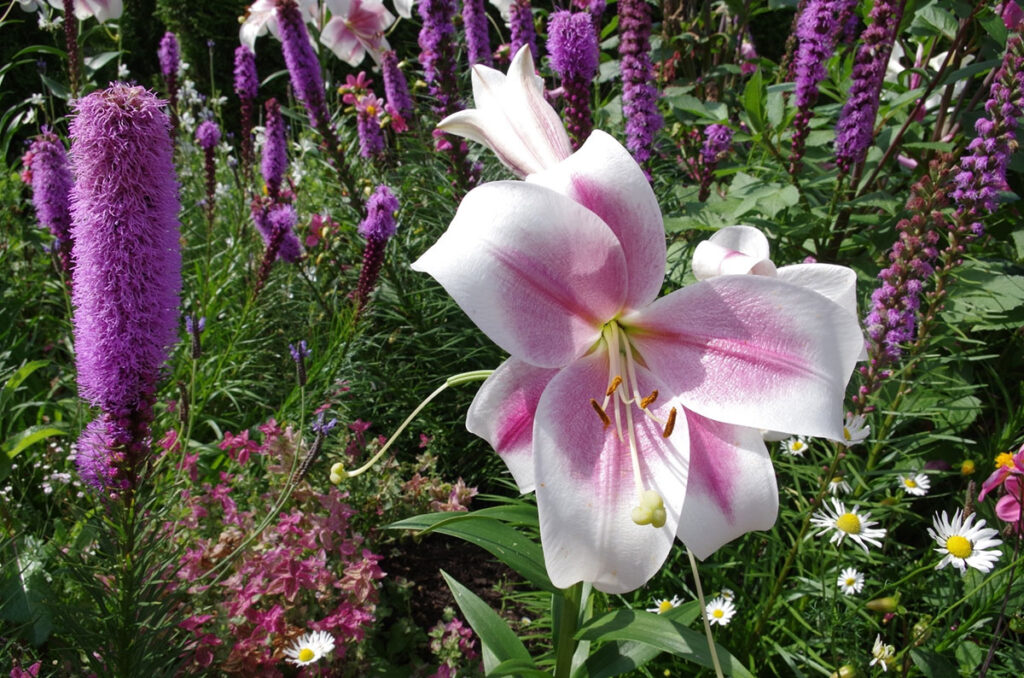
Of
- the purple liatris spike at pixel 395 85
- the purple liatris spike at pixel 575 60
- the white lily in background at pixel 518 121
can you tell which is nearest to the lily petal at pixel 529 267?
the white lily in background at pixel 518 121

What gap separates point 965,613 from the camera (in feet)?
6.37

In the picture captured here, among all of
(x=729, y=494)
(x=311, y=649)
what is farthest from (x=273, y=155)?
(x=729, y=494)

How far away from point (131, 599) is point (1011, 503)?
1606 mm

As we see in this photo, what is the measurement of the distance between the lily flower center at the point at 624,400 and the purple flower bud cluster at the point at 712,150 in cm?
193

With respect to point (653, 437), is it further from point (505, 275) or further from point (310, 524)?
point (310, 524)

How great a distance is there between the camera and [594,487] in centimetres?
80

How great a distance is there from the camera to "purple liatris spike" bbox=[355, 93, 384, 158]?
11.7ft

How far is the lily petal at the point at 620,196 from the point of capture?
783 mm

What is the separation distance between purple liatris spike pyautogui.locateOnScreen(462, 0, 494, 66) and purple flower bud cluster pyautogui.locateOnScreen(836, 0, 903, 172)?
1621mm

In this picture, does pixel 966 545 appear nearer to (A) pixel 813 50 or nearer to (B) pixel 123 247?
(A) pixel 813 50

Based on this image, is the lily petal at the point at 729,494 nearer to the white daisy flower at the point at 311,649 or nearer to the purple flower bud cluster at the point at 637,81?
the white daisy flower at the point at 311,649

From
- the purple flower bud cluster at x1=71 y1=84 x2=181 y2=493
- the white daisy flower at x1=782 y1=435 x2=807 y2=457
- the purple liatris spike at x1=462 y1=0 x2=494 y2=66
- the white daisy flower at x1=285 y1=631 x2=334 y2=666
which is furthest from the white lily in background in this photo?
the purple liatris spike at x1=462 y1=0 x2=494 y2=66

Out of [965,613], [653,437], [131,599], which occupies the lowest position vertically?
[965,613]

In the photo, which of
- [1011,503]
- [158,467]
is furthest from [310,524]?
[1011,503]
